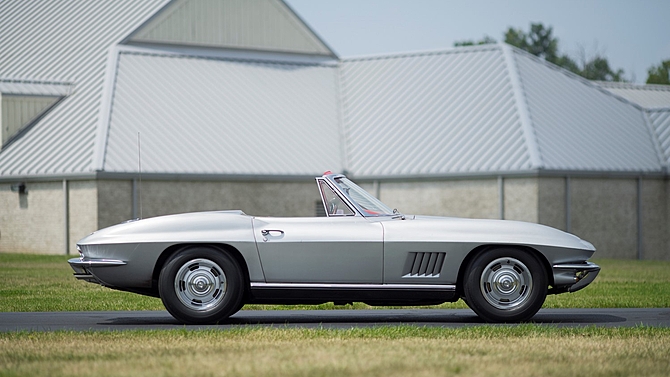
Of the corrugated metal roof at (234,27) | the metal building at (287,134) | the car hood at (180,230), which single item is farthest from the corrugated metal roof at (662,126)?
the car hood at (180,230)

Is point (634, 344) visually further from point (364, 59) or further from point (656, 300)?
point (364, 59)

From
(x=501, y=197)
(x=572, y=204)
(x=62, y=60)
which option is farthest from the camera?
(x=62, y=60)

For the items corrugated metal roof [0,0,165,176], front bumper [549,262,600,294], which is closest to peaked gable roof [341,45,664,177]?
corrugated metal roof [0,0,165,176]

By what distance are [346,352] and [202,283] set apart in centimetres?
226

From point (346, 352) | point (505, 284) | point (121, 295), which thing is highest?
point (505, 284)

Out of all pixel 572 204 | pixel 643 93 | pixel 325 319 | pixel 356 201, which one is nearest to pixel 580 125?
pixel 572 204

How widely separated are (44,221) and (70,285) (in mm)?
13633

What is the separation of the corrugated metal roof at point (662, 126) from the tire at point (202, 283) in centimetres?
2321

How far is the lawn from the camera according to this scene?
232 inches

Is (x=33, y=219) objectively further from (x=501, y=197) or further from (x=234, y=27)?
(x=501, y=197)

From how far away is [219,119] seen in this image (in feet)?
92.9

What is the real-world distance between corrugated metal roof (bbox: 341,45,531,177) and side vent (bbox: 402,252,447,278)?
18.3m

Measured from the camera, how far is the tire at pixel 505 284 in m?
8.41

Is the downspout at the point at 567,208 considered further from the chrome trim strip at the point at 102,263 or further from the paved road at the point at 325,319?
the chrome trim strip at the point at 102,263
